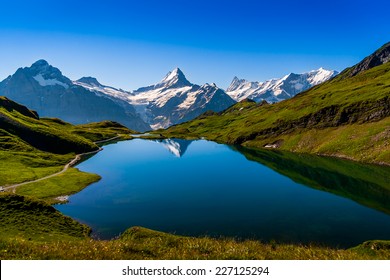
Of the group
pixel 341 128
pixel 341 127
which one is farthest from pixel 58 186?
pixel 341 127

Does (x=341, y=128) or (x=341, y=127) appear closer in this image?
(x=341, y=128)

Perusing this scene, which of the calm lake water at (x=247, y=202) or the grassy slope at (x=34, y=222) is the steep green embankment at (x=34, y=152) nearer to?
the calm lake water at (x=247, y=202)

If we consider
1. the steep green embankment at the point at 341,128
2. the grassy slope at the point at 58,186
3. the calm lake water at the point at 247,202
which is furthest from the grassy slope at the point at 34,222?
the steep green embankment at the point at 341,128

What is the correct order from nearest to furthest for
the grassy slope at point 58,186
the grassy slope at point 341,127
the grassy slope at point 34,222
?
the grassy slope at point 34,222 < the grassy slope at point 58,186 < the grassy slope at point 341,127

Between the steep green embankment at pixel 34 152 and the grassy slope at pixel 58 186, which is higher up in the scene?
the steep green embankment at pixel 34 152

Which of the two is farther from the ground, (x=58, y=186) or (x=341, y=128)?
(x=341, y=128)

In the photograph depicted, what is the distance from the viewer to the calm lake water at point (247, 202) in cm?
5159

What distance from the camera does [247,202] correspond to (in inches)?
2702

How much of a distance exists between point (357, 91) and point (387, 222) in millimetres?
148898

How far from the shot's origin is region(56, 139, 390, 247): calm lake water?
51.6 m

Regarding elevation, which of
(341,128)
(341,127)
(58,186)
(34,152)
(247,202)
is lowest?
(58,186)

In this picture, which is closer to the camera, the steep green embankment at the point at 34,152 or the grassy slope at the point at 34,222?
the grassy slope at the point at 34,222

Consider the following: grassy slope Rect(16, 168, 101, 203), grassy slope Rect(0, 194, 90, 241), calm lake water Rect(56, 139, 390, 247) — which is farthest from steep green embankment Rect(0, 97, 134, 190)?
grassy slope Rect(0, 194, 90, 241)

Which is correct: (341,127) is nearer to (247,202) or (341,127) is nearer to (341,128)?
(341,128)
